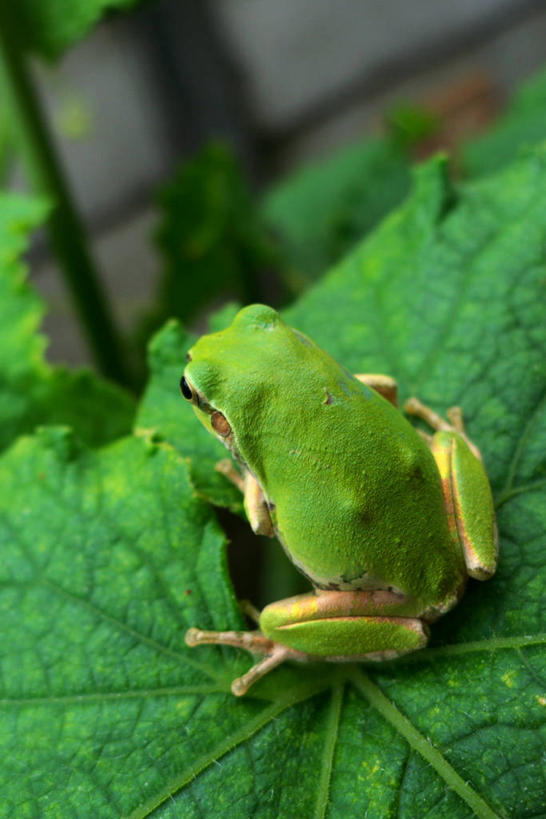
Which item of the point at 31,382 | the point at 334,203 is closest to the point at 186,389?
the point at 31,382

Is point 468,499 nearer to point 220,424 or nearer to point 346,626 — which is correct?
point 346,626

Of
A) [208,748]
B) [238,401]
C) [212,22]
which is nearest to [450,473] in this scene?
[238,401]

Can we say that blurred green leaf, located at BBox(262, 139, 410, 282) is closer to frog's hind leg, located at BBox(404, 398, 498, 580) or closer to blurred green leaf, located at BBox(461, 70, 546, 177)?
blurred green leaf, located at BBox(461, 70, 546, 177)

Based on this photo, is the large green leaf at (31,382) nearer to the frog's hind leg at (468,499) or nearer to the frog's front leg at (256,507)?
the frog's front leg at (256,507)

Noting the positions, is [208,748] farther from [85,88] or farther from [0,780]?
[85,88]

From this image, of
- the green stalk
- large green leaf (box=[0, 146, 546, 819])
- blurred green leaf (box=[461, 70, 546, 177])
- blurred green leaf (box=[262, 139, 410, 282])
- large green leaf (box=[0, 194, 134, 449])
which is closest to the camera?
large green leaf (box=[0, 146, 546, 819])

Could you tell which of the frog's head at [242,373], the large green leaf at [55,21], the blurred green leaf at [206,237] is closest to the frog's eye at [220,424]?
the frog's head at [242,373]

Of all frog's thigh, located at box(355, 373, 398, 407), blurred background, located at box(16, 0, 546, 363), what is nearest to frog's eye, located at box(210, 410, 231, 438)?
frog's thigh, located at box(355, 373, 398, 407)
